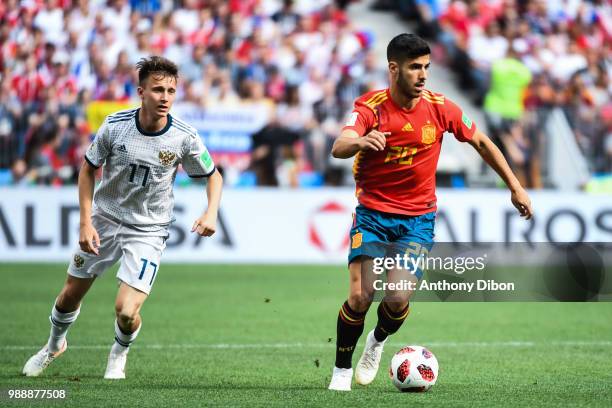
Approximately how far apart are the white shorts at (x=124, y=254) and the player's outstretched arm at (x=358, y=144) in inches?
65.1

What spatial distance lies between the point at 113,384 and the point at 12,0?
14.3 m

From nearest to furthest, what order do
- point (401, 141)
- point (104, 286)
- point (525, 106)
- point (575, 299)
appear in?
point (401, 141) → point (575, 299) → point (104, 286) → point (525, 106)

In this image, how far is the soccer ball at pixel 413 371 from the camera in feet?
23.8

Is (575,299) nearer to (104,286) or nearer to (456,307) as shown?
(456,307)

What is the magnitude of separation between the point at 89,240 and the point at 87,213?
21cm

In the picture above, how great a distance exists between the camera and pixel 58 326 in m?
8.12

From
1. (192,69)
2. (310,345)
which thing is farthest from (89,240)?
(192,69)

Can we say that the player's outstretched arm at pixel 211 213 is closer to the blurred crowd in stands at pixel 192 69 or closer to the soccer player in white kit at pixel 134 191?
the soccer player in white kit at pixel 134 191

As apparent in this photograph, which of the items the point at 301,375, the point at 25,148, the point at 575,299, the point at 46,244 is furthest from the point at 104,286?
the point at 575,299

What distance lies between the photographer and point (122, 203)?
7.84 m

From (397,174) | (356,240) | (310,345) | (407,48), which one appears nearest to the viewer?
(407,48)

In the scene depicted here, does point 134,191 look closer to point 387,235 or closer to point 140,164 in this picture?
point 140,164

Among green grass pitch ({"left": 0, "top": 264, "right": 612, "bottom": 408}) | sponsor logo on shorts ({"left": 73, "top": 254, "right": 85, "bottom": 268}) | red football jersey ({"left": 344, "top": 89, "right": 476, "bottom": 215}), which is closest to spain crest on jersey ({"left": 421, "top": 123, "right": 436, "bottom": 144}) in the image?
red football jersey ({"left": 344, "top": 89, "right": 476, "bottom": 215})

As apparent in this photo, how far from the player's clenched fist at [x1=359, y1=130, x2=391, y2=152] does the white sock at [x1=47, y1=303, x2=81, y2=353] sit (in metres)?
2.62
